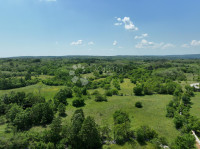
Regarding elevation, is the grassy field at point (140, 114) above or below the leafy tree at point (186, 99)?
below

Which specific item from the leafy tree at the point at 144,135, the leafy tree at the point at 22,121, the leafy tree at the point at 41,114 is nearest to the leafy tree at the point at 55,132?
the leafy tree at the point at 41,114

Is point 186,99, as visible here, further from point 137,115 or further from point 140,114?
point 137,115

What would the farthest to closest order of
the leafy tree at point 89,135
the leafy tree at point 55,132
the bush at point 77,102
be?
1. the bush at point 77,102
2. the leafy tree at point 55,132
3. the leafy tree at point 89,135

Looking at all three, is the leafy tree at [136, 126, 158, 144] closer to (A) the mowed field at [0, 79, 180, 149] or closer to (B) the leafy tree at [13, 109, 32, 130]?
(A) the mowed field at [0, 79, 180, 149]

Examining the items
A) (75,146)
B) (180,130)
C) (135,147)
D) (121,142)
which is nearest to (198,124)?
(180,130)

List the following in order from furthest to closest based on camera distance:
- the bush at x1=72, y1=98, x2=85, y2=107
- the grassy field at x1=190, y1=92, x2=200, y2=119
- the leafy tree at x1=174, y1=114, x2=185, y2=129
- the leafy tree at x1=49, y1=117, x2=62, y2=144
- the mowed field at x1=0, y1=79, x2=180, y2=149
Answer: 1. the bush at x1=72, y1=98, x2=85, y2=107
2. the grassy field at x1=190, y1=92, x2=200, y2=119
3. the leafy tree at x1=174, y1=114, x2=185, y2=129
4. the mowed field at x1=0, y1=79, x2=180, y2=149
5. the leafy tree at x1=49, y1=117, x2=62, y2=144

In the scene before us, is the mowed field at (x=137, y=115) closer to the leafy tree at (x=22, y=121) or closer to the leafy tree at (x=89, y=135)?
the leafy tree at (x=22, y=121)

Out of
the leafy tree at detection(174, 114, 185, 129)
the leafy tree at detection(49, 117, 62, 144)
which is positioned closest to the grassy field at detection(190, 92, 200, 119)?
the leafy tree at detection(174, 114, 185, 129)

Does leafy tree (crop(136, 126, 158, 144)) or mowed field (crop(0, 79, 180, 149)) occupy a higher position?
leafy tree (crop(136, 126, 158, 144))
